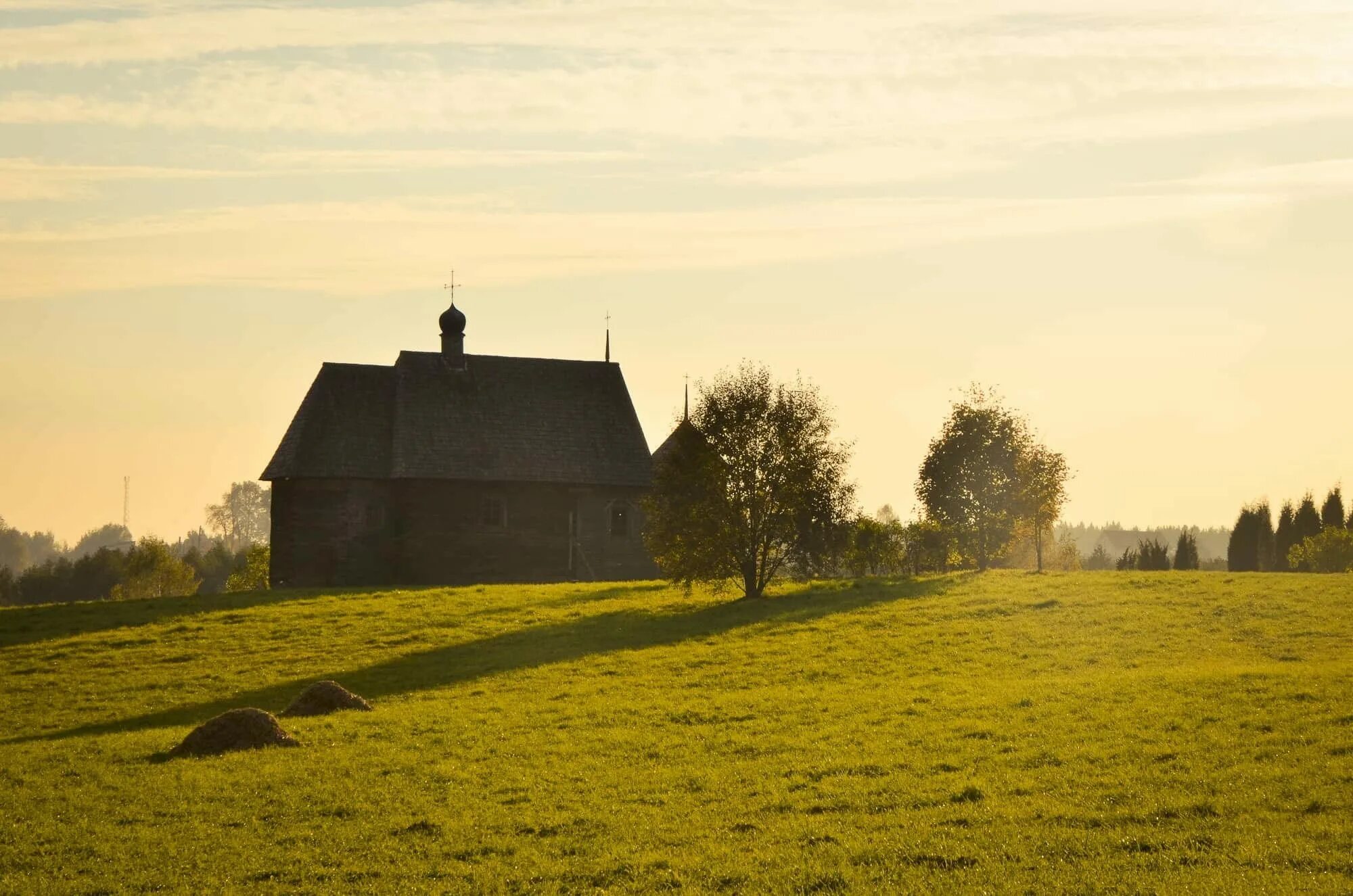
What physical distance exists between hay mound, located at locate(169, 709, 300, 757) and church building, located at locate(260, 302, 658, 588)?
3287 centimetres

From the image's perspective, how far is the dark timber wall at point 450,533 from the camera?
56750 millimetres

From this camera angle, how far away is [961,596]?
140 feet

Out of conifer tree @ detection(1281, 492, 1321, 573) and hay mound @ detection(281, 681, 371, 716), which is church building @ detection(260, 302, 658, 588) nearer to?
hay mound @ detection(281, 681, 371, 716)

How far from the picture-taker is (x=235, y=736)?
941 inches

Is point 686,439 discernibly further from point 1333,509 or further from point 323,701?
point 1333,509

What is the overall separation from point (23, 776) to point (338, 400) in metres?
38.4

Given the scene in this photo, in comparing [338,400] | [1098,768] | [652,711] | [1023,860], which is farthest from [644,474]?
[1023,860]

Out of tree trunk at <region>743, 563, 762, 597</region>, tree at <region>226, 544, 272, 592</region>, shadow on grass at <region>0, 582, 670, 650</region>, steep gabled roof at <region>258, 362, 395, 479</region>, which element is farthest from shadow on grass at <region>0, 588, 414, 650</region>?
tree at <region>226, 544, 272, 592</region>

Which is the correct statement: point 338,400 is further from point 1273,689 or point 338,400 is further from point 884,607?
point 1273,689

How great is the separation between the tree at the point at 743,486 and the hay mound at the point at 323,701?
19100mm

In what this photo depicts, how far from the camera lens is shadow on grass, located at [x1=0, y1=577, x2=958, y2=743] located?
30297mm

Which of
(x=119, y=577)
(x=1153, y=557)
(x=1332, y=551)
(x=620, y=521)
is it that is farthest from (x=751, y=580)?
(x=119, y=577)

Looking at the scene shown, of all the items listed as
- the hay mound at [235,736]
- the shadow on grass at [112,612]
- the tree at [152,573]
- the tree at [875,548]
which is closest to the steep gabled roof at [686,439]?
the shadow on grass at [112,612]

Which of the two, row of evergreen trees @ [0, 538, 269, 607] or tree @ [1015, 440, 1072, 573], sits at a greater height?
tree @ [1015, 440, 1072, 573]
